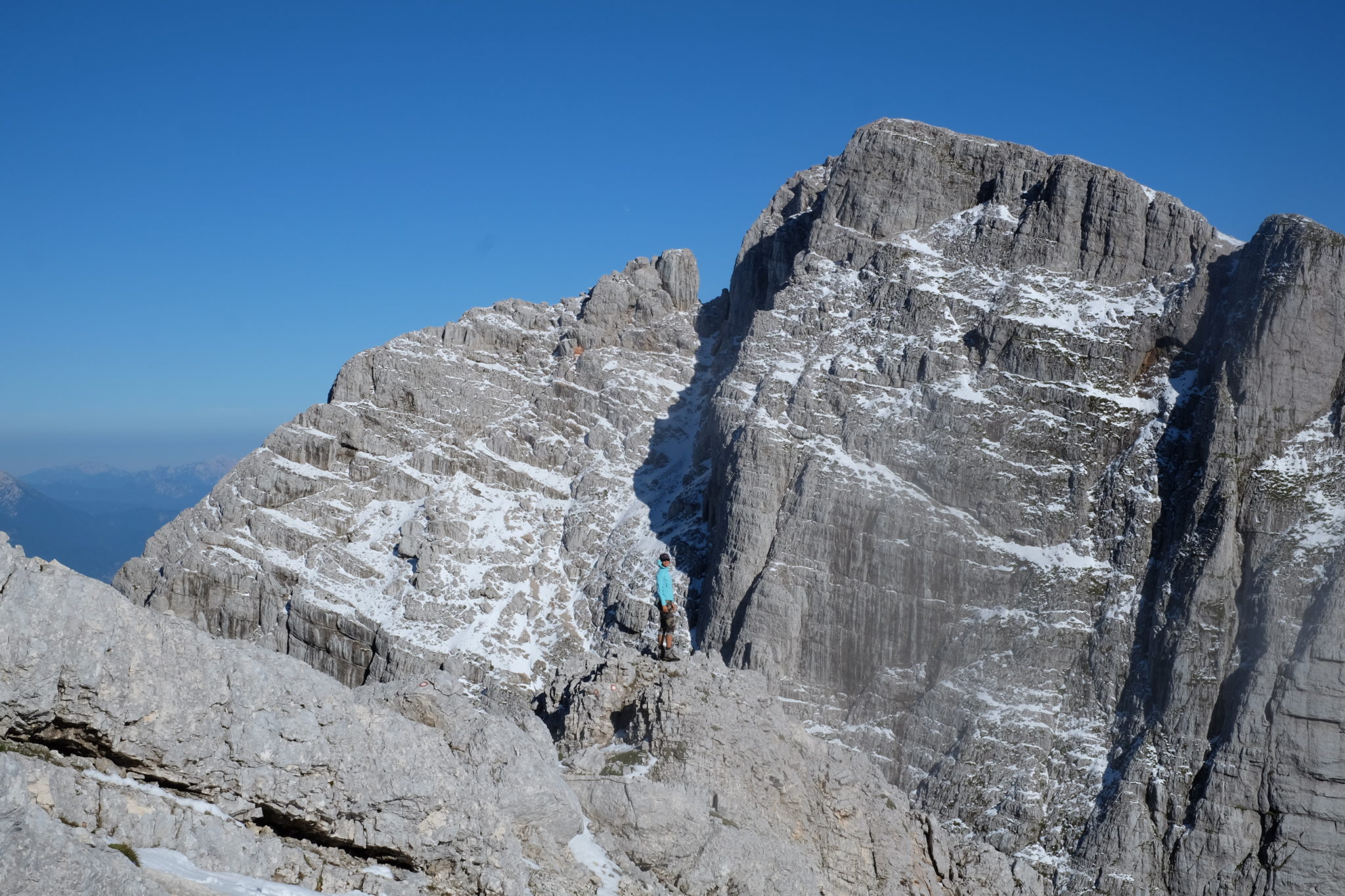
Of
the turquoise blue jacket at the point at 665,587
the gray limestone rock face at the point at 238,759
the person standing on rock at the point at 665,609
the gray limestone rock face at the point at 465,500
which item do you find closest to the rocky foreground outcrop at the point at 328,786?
the gray limestone rock face at the point at 238,759

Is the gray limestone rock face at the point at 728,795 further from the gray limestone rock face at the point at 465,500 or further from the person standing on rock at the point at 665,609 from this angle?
the gray limestone rock face at the point at 465,500

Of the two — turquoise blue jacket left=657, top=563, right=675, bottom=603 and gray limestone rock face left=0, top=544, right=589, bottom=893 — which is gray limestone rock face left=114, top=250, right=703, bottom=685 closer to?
turquoise blue jacket left=657, top=563, right=675, bottom=603

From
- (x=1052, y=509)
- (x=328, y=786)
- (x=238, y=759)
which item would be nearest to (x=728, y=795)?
(x=328, y=786)

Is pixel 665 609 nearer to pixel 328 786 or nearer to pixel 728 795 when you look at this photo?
pixel 728 795

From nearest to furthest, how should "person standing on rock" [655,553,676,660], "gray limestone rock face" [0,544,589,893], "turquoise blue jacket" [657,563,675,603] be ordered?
"gray limestone rock face" [0,544,589,893] < "person standing on rock" [655,553,676,660] < "turquoise blue jacket" [657,563,675,603]

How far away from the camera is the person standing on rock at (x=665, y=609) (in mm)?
36125

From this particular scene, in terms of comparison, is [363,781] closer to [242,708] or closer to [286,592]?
[242,708]

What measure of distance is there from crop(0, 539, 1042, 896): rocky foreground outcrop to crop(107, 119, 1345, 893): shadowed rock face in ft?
132

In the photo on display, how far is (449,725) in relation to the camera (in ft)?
79.2

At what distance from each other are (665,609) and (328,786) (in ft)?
59.9

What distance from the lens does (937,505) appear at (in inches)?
3031

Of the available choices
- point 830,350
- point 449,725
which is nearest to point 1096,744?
A: point 830,350

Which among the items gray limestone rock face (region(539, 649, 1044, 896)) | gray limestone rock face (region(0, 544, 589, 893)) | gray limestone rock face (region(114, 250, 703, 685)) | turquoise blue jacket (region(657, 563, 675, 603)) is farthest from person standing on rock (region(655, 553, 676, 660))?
gray limestone rock face (region(114, 250, 703, 685))

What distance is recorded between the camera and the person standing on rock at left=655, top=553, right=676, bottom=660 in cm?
3612
